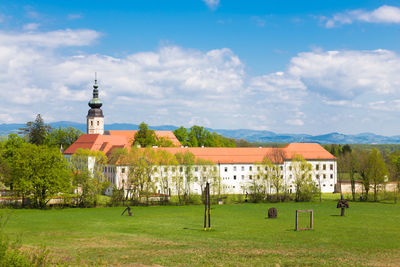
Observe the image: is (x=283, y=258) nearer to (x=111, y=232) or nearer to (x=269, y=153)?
(x=111, y=232)

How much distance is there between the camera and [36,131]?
119 metres

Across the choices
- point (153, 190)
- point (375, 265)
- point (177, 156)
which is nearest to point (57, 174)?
point (153, 190)

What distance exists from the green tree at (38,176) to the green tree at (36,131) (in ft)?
177

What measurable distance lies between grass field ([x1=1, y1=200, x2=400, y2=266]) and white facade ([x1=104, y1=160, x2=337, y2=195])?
3277 centimetres

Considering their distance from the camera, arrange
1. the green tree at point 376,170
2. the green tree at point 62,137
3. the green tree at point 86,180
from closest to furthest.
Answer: the green tree at point 86,180 < the green tree at point 376,170 < the green tree at point 62,137

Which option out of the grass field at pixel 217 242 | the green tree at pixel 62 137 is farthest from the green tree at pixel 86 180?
the green tree at pixel 62 137

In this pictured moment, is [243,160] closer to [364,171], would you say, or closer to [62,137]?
[364,171]

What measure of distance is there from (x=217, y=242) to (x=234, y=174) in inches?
2639

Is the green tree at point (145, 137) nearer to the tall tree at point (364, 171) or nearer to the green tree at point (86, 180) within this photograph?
the green tree at point (86, 180)

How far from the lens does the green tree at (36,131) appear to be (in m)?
118

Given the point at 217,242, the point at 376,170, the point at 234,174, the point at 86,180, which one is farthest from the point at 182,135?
the point at 217,242

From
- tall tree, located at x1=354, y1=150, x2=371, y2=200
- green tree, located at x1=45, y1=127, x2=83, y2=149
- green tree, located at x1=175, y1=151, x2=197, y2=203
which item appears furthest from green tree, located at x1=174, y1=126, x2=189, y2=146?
tall tree, located at x1=354, y1=150, x2=371, y2=200

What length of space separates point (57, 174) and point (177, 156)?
81.3 feet

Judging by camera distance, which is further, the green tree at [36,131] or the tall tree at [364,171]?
the green tree at [36,131]
